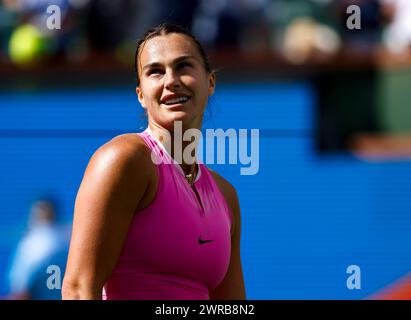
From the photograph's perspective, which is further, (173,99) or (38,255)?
(38,255)

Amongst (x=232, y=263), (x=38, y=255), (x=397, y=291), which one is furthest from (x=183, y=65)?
(x=397, y=291)

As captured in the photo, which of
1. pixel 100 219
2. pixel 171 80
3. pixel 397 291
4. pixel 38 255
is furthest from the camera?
→ pixel 397 291

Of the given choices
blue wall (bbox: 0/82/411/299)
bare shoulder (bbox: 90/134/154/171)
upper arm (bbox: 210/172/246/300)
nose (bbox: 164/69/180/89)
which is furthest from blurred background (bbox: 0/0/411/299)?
bare shoulder (bbox: 90/134/154/171)

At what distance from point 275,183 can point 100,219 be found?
259 inches

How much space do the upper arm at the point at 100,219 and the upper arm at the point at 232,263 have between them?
24.8 inches

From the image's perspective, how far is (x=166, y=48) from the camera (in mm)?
2764

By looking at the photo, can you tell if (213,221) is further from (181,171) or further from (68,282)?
(68,282)

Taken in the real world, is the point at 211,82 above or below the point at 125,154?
above

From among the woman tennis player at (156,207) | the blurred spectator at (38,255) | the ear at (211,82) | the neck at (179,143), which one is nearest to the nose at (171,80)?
the woman tennis player at (156,207)

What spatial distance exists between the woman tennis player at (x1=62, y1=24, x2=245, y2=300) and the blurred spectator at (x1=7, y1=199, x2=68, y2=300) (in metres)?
4.14

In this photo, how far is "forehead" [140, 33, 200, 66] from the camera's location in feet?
9.04

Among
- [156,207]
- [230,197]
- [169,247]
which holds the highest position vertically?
[230,197]

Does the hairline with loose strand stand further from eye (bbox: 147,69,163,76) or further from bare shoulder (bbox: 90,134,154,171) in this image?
bare shoulder (bbox: 90,134,154,171)

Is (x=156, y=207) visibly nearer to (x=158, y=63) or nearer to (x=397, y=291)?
(x=158, y=63)
